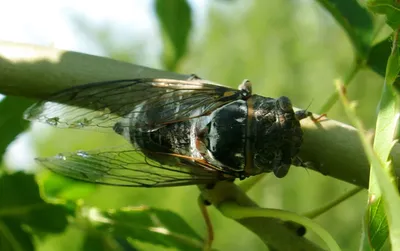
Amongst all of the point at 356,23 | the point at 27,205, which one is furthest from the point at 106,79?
the point at 356,23

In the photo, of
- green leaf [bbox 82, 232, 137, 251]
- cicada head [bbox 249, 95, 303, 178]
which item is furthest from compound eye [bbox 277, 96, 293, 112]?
green leaf [bbox 82, 232, 137, 251]

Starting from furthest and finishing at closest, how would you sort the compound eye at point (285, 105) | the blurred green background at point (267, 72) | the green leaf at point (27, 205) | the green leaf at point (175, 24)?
the blurred green background at point (267, 72) → the green leaf at point (175, 24) → the green leaf at point (27, 205) → the compound eye at point (285, 105)

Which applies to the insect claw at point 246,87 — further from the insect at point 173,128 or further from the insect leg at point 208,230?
the insect leg at point 208,230

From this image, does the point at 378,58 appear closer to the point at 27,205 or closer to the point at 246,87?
the point at 246,87

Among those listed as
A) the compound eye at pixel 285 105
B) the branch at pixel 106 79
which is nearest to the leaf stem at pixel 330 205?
the branch at pixel 106 79

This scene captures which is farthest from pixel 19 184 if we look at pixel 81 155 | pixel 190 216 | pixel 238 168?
pixel 190 216
